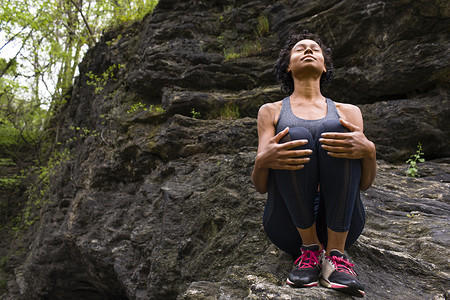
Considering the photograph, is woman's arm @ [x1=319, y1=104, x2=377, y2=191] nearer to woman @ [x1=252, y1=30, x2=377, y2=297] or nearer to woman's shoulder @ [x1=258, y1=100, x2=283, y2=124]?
woman @ [x1=252, y1=30, x2=377, y2=297]

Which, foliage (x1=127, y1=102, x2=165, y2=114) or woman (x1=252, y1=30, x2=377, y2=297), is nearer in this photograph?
woman (x1=252, y1=30, x2=377, y2=297)

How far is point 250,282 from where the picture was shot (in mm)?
2344

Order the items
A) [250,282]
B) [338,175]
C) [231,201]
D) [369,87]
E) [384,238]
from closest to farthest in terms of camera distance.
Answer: [338,175]
[250,282]
[384,238]
[231,201]
[369,87]

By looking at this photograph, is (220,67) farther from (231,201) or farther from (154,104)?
(231,201)

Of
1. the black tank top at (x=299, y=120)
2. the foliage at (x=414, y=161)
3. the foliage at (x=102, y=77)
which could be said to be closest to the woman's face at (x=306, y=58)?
the black tank top at (x=299, y=120)

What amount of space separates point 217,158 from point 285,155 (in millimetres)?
2804

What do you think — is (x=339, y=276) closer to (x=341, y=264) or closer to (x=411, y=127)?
(x=341, y=264)

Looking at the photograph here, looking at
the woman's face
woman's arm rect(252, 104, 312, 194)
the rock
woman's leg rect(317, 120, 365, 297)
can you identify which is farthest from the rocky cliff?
the woman's face

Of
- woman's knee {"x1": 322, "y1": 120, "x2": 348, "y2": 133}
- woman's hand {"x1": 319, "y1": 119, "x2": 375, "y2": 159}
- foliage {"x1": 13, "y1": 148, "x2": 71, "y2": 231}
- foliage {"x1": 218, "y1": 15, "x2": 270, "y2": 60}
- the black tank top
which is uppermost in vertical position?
foliage {"x1": 218, "y1": 15, "x2": 270, "y2": 60}

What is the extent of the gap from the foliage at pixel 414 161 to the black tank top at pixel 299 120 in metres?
2.27

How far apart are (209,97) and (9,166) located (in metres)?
8.10

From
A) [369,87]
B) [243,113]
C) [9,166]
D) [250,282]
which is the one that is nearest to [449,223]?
[250,282]

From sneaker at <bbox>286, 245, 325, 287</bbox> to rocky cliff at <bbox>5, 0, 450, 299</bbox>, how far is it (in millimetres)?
92

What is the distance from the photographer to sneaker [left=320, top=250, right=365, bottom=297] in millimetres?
1938
